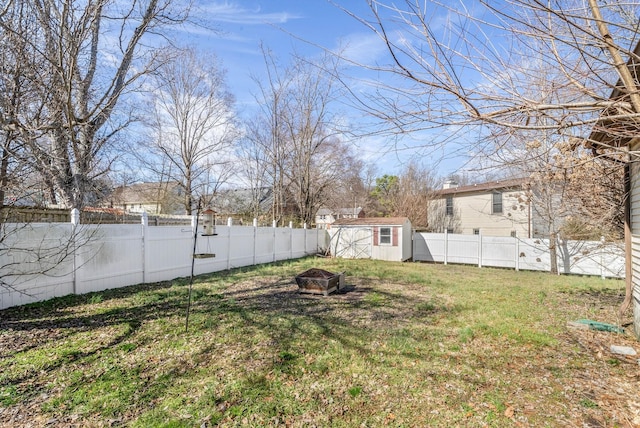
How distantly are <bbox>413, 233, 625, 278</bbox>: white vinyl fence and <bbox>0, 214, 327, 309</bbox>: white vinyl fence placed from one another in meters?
9.46

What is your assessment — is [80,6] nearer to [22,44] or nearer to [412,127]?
[22,44]

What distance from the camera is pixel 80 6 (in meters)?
4.55

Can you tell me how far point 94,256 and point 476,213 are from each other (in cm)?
1934

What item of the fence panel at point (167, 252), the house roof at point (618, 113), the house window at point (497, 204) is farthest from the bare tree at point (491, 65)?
the house window at point (497, 204)

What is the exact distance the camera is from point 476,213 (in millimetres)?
20234

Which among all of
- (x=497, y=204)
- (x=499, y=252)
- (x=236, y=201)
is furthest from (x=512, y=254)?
(x=236, y=201)

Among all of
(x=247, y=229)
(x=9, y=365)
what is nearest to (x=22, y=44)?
(x=9, y=365)

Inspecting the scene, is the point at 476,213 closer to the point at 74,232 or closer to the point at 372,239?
the point at 372,239

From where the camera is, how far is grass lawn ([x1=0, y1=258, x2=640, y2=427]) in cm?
277

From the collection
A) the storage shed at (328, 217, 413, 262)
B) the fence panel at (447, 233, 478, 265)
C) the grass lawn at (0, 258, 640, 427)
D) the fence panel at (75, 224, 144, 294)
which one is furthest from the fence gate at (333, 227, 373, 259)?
the fence panel at (75, 224, 144, 294)

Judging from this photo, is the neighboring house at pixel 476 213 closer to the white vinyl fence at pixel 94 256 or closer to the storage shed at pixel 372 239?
the storage shed at pixel 372 239

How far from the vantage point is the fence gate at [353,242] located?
1652 centimetres

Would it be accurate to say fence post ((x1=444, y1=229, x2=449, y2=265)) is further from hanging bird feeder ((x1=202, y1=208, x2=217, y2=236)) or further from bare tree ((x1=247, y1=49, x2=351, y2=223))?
hanging bird feeder ((x1=202, y1=208, x2=217, y2=236))

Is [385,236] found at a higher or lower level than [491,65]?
lower
